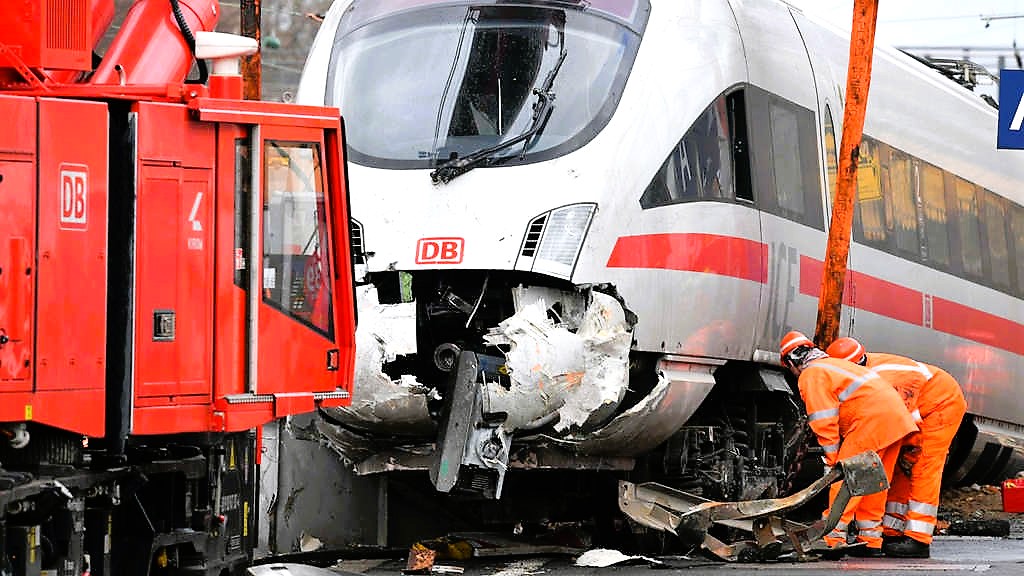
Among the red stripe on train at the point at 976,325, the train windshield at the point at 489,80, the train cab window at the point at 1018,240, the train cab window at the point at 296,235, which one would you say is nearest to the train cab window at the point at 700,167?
the train windshield at the point at 489,80

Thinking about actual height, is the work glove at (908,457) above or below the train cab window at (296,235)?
below

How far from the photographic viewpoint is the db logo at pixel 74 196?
650 centimetres

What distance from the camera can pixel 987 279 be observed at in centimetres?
1544

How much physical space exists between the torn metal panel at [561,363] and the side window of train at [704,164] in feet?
2.76

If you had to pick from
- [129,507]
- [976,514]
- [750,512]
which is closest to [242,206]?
[129,507]

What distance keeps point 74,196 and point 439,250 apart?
3353mm

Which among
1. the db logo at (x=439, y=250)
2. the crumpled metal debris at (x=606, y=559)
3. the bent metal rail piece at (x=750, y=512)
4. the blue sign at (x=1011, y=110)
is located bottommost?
the crumpled metal debris at (x=606, y=559)

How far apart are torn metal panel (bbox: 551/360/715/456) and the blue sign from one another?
176 inches

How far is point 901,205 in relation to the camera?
13555mm

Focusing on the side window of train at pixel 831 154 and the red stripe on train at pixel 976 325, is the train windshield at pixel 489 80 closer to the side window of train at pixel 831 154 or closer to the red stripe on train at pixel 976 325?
the side window of train at pixel 831 154

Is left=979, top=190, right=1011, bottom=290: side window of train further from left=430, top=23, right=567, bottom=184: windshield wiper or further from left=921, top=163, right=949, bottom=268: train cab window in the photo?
left=430, top=23, right=567, bottom=184: windshield wiper

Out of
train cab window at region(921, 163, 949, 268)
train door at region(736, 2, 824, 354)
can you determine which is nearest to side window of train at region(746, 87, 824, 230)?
train door at region(736, 2, 824, 354)

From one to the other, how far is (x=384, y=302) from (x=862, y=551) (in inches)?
145

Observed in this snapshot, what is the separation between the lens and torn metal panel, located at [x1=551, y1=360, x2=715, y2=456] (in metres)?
9.91
